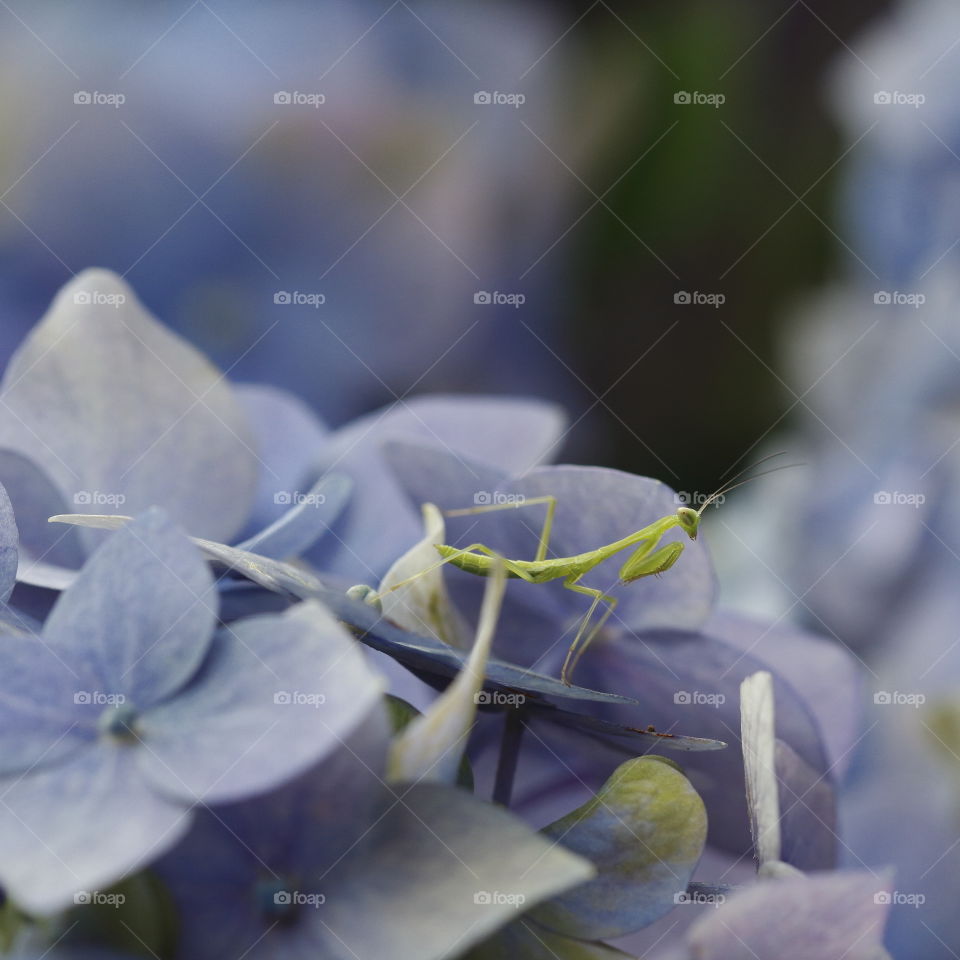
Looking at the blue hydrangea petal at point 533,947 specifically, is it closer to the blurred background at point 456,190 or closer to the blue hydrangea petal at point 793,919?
the blue hydrangea petal at point 793,919

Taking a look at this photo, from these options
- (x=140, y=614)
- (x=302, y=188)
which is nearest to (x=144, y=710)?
(x=140, y=614)

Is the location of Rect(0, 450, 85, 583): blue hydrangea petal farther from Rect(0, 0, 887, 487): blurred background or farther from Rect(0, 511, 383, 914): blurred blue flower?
Rect(0, 0, 887, 487): blurred background

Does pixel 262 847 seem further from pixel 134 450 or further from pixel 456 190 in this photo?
pixel 456 190

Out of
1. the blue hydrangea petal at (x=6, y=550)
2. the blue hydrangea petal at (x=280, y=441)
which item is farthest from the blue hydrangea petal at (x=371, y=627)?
the blue hydrangea petal at (x=280, y=441)

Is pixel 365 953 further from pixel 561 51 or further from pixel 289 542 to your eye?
pixel 561 51

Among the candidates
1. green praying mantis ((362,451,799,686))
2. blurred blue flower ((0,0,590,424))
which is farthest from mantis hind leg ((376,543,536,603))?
blurred blue flower ((0,0,590,424))

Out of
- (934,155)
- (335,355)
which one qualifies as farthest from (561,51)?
(934,155)
